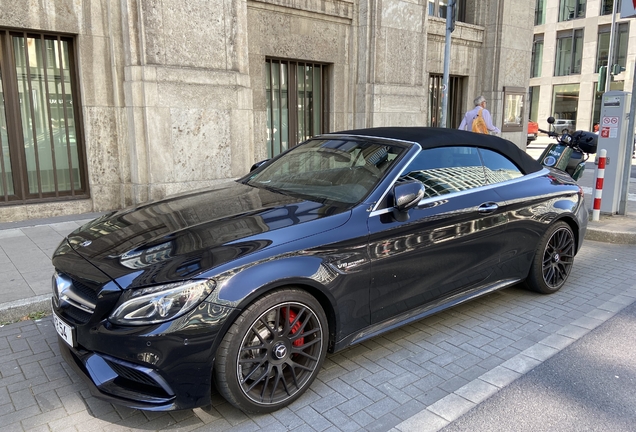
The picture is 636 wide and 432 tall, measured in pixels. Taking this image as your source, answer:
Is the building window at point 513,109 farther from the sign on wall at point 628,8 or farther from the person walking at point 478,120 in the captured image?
the sign on wall at point 628,8

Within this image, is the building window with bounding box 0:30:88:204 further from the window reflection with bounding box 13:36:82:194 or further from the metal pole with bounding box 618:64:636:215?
the metal pole with bounding box 618:64:636:215

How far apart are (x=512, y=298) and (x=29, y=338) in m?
4.28

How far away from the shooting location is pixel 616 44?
37062 mm

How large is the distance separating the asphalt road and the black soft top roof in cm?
179

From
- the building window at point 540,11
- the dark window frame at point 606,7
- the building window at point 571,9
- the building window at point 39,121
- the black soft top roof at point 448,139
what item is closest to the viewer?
the black soft top roof at point 448,139

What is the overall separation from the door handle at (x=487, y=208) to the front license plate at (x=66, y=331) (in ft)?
9.97

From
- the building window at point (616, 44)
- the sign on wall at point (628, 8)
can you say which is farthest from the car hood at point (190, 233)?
the building window at point (616, 44)

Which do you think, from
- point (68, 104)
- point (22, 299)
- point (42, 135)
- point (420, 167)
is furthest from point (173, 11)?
point (420, 167)

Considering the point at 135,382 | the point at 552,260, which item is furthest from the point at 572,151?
the point at 135,382

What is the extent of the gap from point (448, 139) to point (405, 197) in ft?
3.57

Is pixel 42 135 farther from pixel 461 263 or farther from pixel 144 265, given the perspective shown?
pixel 461 263

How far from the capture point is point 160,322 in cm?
254

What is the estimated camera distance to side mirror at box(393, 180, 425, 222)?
131 inches

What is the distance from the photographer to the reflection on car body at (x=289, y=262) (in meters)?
2.58
